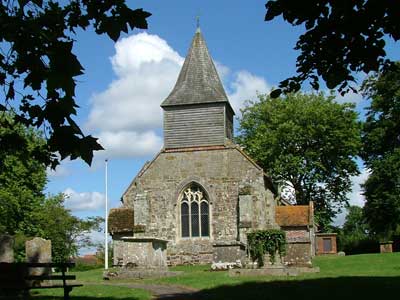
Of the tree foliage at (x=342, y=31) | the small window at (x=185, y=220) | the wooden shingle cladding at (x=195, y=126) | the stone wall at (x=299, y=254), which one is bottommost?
the stone wall at (x=299, y=254)

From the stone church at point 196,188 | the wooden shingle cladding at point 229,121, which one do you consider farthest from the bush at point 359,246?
the wooden shingle cladding at point 229,121

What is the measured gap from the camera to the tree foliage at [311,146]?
154 ft

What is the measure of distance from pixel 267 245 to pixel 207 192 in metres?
9.03

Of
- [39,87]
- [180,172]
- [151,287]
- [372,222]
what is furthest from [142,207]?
[39,87]

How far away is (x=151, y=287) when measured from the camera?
55.7ft

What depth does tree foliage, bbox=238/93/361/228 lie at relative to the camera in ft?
154

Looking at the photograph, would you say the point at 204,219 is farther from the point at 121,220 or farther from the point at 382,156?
the point at 382,156

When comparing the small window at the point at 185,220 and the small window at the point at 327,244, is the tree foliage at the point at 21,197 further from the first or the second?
the small window at the point at 327,244

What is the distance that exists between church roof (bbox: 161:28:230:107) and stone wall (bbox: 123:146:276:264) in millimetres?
3127

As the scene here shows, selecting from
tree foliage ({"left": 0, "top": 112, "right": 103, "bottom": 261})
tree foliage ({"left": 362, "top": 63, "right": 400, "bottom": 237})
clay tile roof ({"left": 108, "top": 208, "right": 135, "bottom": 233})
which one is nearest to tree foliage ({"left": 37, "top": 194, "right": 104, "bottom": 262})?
tree foliage ({"left": 0, "top": 112, "right": 103, "bottom": 261})

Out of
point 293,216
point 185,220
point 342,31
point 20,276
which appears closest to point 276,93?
point 342,31

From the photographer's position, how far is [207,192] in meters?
32.1

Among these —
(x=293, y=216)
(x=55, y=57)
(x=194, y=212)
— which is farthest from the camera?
(x=293, y=216)

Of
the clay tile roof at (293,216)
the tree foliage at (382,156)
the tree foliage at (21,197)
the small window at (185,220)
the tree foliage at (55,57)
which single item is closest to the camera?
the tree foliage at (55,57)
